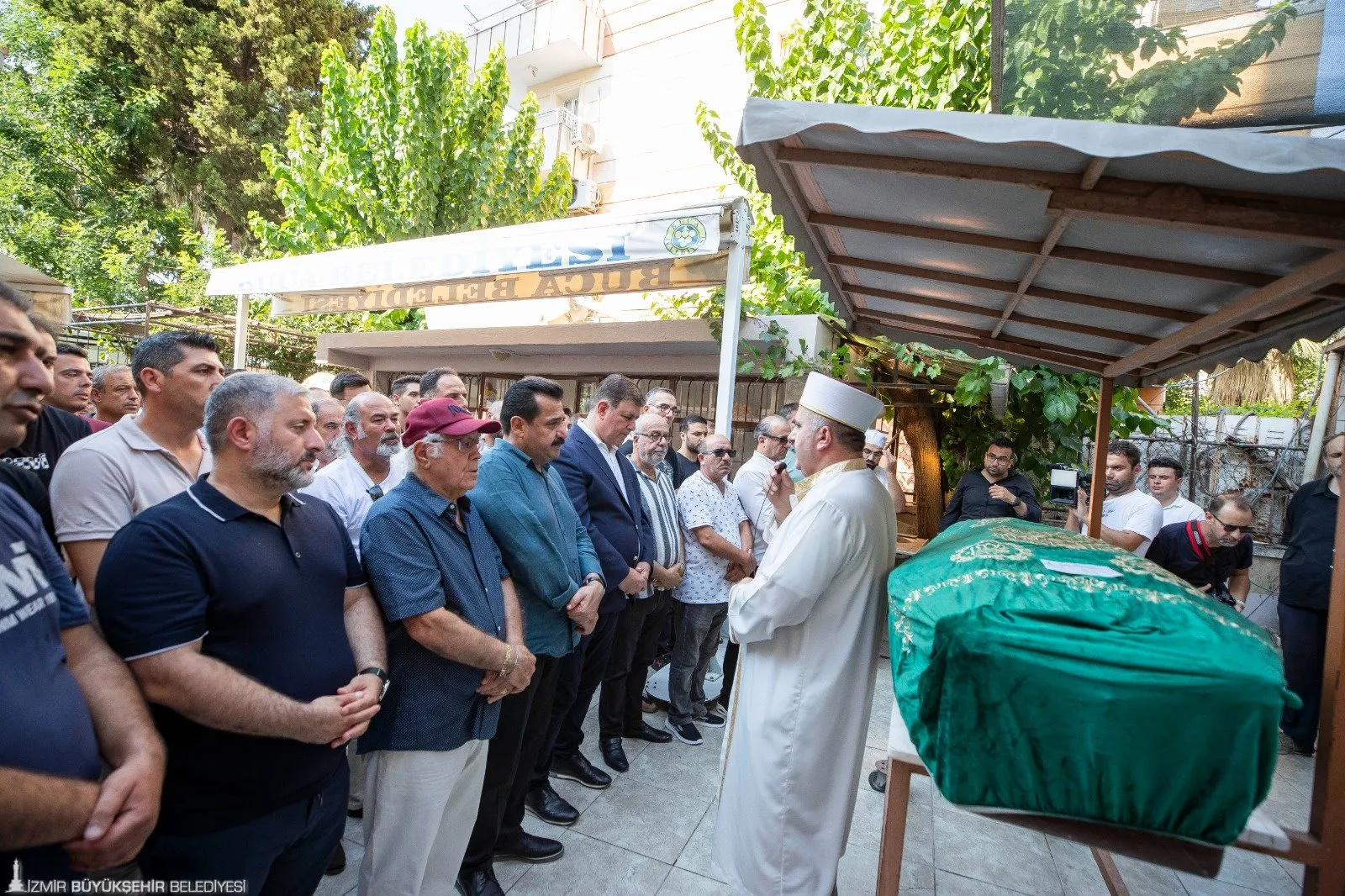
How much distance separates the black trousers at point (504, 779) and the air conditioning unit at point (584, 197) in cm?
1346

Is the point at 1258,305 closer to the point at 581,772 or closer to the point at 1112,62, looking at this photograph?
the point at 1112,62

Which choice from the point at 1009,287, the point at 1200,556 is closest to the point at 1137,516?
the point at 1200,556

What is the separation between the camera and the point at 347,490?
9.78ft

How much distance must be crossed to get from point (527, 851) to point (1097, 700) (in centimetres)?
243

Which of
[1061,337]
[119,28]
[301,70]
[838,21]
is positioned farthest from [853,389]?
[119,28]

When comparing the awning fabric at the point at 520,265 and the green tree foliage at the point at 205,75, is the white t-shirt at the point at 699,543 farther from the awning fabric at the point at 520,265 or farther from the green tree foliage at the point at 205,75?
the green tree foliage at the point at 205,75

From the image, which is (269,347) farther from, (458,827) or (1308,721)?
(1308,721)

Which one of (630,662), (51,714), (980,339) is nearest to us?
(51,714)

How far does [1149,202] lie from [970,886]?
2856mm

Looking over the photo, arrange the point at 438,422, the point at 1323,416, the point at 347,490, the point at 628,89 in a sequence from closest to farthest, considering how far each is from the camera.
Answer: the point at 438,422
the point at 347,490
the point at 1323,416
the point at 628,89

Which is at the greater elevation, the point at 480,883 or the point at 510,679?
the point at 510,679

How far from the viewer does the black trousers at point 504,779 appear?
2.58 m

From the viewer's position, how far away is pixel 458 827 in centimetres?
230

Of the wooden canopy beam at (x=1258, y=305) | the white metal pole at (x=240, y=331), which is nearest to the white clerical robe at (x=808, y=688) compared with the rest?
the wooden canopy beam at (x=1258, y=305)
